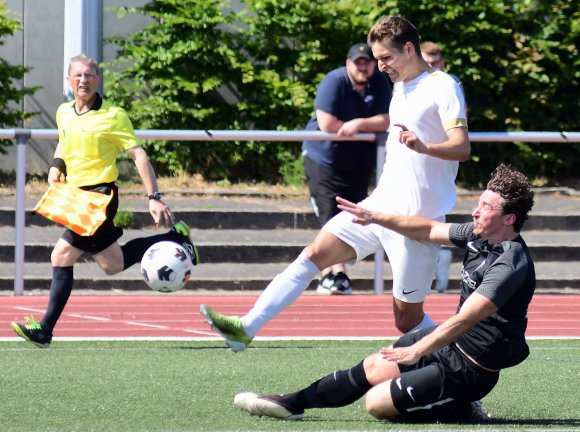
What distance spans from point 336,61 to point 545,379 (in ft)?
30.7

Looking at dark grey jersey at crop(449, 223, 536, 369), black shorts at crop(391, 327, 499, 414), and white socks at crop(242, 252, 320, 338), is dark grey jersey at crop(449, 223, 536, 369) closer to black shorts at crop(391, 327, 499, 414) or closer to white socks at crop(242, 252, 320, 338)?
black shorts at crop(391, 327, 499, 414)

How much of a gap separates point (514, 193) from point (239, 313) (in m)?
5.37

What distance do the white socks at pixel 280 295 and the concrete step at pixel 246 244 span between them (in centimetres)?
602

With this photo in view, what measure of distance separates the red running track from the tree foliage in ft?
14.2

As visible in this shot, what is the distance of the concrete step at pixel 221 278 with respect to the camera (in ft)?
41.4

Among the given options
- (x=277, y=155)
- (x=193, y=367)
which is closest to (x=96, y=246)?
(x=193, y=367)

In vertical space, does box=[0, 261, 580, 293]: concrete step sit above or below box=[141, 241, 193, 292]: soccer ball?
below

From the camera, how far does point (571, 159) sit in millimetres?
16453

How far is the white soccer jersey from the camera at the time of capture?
7305 millimetres

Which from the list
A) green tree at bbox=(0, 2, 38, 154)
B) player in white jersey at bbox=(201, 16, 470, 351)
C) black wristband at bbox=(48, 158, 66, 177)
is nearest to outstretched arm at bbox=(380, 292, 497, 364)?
player in white jersey at bbox=(201, 16, 470, 351)

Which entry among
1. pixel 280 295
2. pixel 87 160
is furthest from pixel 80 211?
pixel 280 295

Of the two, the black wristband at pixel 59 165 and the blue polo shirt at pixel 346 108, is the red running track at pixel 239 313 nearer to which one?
the blue polo shirt at pixel 346 108

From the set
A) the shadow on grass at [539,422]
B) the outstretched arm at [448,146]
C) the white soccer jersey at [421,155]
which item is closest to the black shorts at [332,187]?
the white soccer jersey at [421,155]

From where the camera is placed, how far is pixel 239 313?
11.0m
